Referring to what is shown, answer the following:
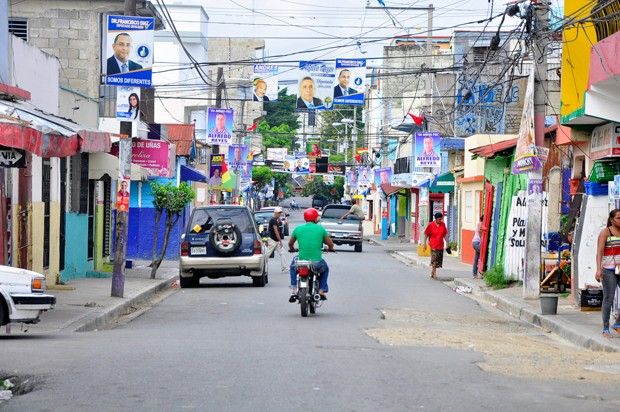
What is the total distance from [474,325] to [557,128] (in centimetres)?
770

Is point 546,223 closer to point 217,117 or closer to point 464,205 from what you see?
point 464,205

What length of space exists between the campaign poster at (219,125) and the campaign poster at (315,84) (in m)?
10.7

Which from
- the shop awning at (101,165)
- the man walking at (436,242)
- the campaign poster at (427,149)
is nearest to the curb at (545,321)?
the man walking at (436,242)

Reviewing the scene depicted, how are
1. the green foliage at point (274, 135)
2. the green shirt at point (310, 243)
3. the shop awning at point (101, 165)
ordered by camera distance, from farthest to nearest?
the green foliage at point (274, 135), the shop awning at point (101, 165), the green shirt at point (310, 243)

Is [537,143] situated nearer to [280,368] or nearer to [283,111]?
[280,368]

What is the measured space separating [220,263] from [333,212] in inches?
1061

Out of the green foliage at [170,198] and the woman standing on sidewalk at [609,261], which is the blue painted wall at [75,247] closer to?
the green foliage at [170,198]

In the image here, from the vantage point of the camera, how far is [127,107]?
75.7ft

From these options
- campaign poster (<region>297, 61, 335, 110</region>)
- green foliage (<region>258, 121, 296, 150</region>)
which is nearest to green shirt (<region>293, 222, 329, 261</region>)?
campaign poster (<region>297, 61, 335, 110</region>)

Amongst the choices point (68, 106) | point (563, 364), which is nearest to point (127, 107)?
point (68, 106)

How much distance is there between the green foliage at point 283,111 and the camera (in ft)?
405

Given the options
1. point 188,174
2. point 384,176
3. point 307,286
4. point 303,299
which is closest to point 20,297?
point 303,299

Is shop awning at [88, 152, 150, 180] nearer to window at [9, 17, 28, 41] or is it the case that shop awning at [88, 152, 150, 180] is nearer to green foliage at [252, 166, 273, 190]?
window at [9, 17, 28, 41]

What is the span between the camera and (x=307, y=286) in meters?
19.1
